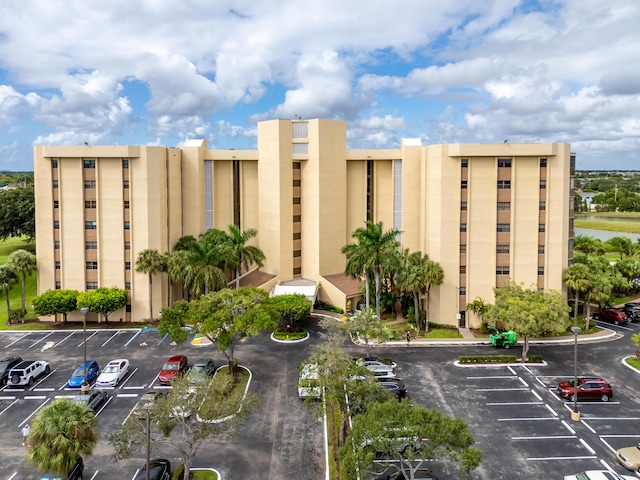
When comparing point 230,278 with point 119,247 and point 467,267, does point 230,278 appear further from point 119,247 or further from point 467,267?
point 467,267

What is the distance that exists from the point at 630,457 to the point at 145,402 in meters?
28.2

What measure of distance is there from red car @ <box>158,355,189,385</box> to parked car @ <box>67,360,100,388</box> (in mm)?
5255

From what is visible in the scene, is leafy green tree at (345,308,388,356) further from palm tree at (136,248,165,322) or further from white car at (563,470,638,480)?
palm tree at (136,248,165,322)

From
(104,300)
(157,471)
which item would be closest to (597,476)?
(157,471)

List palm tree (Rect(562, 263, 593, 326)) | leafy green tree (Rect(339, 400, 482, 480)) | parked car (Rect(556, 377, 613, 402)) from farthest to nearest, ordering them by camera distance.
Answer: palm tree (Rect(562, 263, 593, 326)), parked car (Rect(556, 377, 613, 402)), leafy green tree (Rect(339, 400, 482, 480))

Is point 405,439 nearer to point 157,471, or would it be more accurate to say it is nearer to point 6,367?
point 157,471

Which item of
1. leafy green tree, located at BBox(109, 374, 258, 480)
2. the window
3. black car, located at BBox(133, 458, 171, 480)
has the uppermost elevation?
the window

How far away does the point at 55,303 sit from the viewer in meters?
51.2

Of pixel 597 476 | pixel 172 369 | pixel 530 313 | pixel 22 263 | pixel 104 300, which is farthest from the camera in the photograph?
pixel 22 263

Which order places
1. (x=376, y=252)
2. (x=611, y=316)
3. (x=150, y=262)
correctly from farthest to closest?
(x=611, y=316), (x=150, y=262), (x=376, y=252)

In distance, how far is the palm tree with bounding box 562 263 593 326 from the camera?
160 ft

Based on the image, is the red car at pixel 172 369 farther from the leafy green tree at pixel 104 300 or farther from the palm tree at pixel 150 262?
the leafy green tree at pixel 104 300

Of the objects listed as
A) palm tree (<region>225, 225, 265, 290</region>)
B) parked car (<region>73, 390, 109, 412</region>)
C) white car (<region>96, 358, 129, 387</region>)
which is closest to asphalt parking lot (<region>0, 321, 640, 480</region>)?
parked car (<region>73, 390, 109, 412</region>)

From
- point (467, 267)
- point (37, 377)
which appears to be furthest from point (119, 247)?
point (467, 267)
